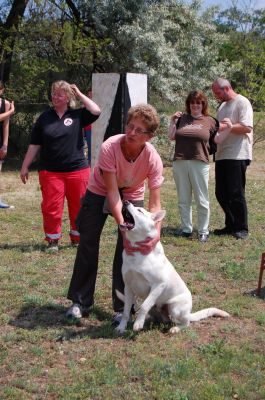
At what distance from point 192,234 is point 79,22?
26.5 ft

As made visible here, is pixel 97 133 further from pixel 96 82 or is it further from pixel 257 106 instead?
pixel 257 106

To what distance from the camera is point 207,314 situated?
4.51 metres

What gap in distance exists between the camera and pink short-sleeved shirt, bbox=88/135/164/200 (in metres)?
3.99

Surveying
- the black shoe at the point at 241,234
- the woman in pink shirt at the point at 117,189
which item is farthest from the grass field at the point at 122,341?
the black shoe at the point at 241,234

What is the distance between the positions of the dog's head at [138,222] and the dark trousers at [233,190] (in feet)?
11.3

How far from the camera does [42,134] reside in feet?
20.7

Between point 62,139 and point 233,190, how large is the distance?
2.44 meters

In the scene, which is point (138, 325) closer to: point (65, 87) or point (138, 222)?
point (138, 222)

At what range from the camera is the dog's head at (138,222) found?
3.87 metres

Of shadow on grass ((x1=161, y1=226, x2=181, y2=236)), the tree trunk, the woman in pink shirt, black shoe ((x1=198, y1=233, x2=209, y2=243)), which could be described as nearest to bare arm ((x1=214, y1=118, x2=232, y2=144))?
black shoe ((x1=198, y1=233, x2=209, y2=243))

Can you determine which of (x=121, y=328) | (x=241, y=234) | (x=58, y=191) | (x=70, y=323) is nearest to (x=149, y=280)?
(x=121, y=328)

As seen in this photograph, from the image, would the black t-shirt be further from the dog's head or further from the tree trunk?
the tree trunk

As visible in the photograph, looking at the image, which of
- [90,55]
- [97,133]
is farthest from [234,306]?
[90,55]

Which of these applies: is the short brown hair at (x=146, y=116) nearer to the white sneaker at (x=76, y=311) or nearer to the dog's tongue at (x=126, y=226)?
the dog's tongue at (x=126, y=226)
